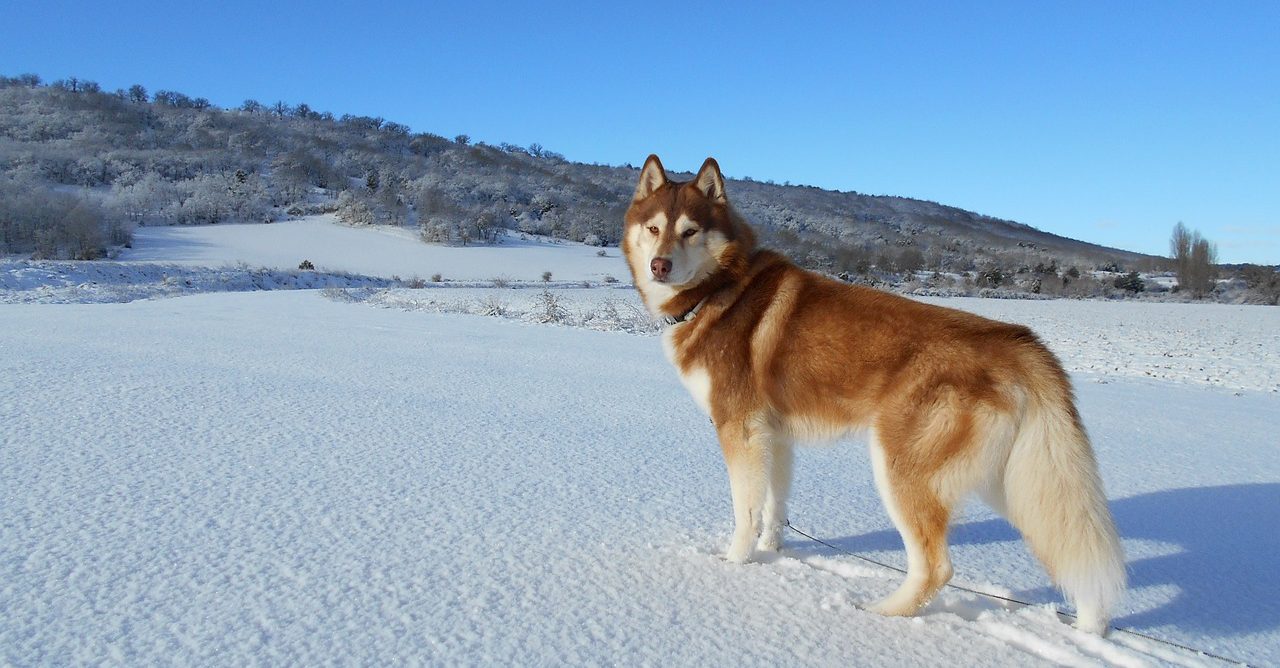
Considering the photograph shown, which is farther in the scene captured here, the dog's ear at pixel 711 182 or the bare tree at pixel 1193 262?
the bare tree at pixel 1193 262

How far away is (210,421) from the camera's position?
4793 mm

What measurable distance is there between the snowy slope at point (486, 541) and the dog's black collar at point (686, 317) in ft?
3.39

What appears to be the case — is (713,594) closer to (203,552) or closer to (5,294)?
(203,552)

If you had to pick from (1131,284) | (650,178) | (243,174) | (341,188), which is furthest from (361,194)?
(650,178)

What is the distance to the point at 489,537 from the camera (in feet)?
9.64

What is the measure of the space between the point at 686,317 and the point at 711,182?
860 millimetres

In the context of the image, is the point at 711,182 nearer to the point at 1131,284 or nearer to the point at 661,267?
the point at 661,267

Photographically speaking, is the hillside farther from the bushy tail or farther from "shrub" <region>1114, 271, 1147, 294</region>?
the bushy tail

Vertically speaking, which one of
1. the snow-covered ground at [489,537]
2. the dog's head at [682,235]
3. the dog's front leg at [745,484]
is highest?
the dog's head at [682,235]

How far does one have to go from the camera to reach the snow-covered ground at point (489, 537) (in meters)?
2.13

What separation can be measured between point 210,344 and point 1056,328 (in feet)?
75.1

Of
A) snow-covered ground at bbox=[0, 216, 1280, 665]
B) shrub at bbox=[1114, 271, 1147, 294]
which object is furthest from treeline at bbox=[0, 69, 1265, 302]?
snow-covered ground at bbox=[0, 216, 1280, 665]

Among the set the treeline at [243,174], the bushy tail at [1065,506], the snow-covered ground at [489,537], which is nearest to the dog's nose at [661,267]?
the snow-covered ground at [489,537]

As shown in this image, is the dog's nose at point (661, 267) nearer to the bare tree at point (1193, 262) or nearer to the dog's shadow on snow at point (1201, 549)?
the dog's shadow on snow at point (1201, 549)
